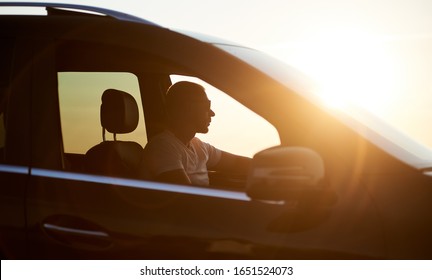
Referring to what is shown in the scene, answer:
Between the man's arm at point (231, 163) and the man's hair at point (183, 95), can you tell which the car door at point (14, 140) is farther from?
the man's arm at point (231, 163)

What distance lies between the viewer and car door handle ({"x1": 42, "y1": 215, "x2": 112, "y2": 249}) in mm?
2945

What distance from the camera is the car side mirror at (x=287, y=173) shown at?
260cm

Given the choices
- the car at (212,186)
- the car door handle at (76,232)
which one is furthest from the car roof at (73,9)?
the car door handle at (76,232)

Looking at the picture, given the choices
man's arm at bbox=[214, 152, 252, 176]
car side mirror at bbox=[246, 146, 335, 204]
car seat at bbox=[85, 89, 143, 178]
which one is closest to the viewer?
car side mirror at bbox=[246, 146, 335, 204]

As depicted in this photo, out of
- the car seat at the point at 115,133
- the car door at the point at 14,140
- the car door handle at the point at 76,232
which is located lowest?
the car door handle at the point at 76,232

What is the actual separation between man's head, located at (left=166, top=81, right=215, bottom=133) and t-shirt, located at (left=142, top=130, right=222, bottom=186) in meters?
0.12

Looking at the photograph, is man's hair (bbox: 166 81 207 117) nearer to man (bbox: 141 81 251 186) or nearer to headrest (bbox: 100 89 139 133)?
man (bbox: 141 81 251 186)

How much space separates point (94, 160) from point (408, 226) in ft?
6.99

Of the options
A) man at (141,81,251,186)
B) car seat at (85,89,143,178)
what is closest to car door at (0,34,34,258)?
man at (141,81,251,186)

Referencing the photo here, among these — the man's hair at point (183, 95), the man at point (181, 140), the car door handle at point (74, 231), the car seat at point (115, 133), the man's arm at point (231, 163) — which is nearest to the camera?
the car door handle at point (74, 231)

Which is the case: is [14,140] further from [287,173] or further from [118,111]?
[287,173]

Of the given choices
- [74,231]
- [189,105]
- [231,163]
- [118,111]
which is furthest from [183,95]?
[74,231]

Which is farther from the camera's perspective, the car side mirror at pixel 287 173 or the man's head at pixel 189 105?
the man's head at pixel 189 105
